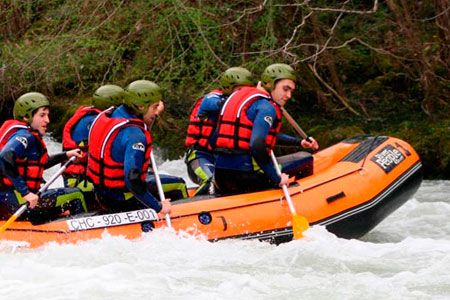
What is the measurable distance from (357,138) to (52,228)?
2.95 metres

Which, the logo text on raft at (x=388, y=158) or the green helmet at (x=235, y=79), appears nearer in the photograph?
the logo text on raft at (x=388, y=158)

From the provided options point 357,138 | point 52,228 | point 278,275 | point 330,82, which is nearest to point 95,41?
point 330,82

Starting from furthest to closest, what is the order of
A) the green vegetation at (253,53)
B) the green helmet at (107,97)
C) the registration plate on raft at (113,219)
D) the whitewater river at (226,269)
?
the green vegetation at (253,53)
the green helmet at (107,97)
the registration plate on raft at (113,219)
the whitewater river at (226,269)

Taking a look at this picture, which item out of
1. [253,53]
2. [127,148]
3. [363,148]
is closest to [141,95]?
[127,148]

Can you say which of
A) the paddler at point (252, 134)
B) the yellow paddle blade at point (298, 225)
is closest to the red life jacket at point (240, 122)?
the paddler at point (252, 134)

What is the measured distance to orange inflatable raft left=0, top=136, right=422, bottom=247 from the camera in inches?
273

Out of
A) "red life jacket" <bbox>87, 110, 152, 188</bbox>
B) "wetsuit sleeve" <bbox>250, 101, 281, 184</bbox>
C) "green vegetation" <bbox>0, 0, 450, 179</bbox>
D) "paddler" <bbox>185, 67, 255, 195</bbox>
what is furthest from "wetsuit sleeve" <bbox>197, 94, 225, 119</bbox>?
"green vegetation" <bbox>0, 0, 450, 179</bbox>

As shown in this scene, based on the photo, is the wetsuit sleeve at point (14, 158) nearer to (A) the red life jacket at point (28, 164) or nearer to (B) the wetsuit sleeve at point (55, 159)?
(A) the red life jacket at point (28, 164)

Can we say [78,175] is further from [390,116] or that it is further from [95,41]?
[390,116]

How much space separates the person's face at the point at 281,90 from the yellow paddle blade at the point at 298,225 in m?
0.89

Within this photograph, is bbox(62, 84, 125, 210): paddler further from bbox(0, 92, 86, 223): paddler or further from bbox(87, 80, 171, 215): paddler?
bbox(87, 80, 171, 215): paddler

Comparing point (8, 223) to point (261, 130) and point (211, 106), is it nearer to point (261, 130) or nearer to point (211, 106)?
point (261, 130)

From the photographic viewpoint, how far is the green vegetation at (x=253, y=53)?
440 inches

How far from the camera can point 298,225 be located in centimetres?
709
